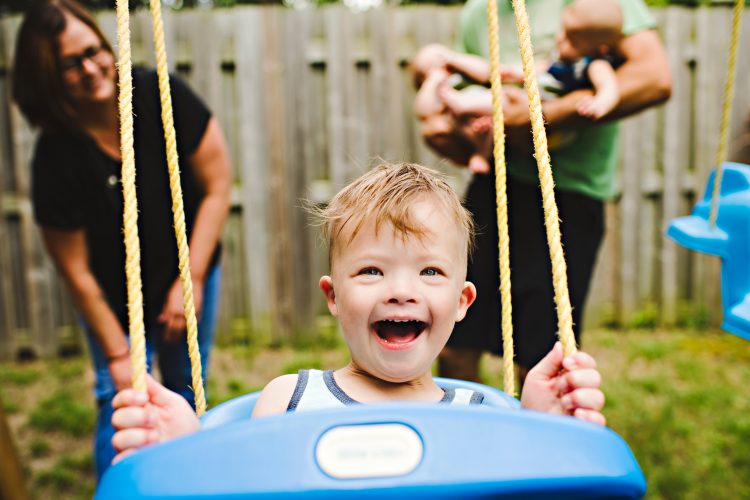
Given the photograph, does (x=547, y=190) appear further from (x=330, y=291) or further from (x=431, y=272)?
(x=330, y=291)

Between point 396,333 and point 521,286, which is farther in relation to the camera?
point 521,286


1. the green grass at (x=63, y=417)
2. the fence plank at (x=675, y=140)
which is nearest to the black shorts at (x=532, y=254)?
the green grass at (x=63, y=417)

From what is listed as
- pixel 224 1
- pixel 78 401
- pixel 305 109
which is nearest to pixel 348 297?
pixel 78 401

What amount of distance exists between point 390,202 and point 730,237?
2.29ft

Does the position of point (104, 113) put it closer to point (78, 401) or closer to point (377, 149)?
point (78, 401)

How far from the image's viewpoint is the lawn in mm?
2395

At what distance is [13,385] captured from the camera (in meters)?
3.28

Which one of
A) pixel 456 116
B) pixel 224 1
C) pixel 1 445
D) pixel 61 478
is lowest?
pixel 61 478

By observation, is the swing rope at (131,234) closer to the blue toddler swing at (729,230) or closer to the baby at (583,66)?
the blue toddler swing at (729,230)

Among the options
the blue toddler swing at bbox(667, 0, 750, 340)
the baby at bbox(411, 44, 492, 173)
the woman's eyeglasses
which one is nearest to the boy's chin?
the blue toddler swing at bbox(667, 0, 750, 340)

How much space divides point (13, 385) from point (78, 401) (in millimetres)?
435

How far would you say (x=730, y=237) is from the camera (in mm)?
1315

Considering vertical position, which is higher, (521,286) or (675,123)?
(675,123)

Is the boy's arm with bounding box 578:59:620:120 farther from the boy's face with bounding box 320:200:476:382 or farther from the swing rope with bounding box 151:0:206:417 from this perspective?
the swing rope with bounding box 151:0:206:417
